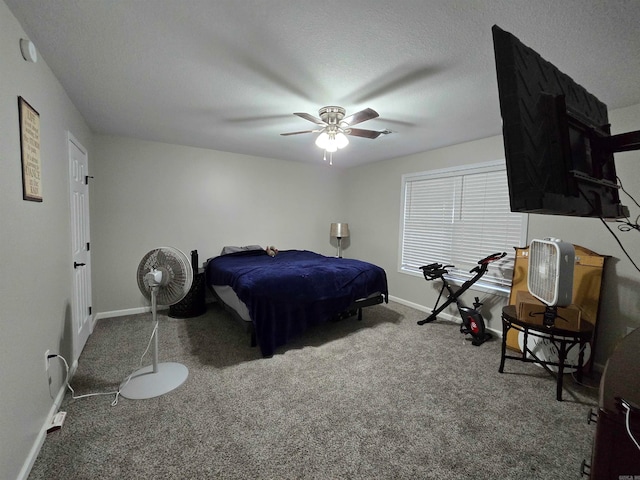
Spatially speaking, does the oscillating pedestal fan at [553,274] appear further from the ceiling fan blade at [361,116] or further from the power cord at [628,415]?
the ceiling fan blade at [361,116]

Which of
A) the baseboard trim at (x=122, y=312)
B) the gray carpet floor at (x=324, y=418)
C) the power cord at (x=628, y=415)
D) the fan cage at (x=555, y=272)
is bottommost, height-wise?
the gray carpet floor at (x=324, y=418)

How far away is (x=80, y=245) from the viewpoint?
8.62 feet

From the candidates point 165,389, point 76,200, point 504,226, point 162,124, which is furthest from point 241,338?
point 504,226

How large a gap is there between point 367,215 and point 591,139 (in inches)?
157

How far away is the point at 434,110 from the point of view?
240 centimetres

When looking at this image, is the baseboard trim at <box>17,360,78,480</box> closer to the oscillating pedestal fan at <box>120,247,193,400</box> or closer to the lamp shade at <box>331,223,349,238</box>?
the oscillating pedestal fan at <box>120,247,193,400</box>

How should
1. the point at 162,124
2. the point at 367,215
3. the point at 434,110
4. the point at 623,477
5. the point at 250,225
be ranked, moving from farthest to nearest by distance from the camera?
the point at 367,215 < the point at 250,225 < the point at 162,124 < the point at 434,110 < the point at 623,477

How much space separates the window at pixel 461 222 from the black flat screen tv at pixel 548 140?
93.3 inches

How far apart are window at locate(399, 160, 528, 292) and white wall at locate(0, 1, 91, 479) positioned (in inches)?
153

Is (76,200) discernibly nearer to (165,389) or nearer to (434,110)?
(165,389)

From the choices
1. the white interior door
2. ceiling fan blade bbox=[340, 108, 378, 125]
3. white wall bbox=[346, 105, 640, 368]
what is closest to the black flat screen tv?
ceiling fan blade bbox=[340, 108, 378, 125]

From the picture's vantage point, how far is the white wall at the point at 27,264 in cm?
122

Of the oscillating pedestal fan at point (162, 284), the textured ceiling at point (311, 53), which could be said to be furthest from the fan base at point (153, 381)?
the textured ceiling at point (311, 53)

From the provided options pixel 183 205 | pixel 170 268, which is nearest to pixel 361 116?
pixel 170 268
